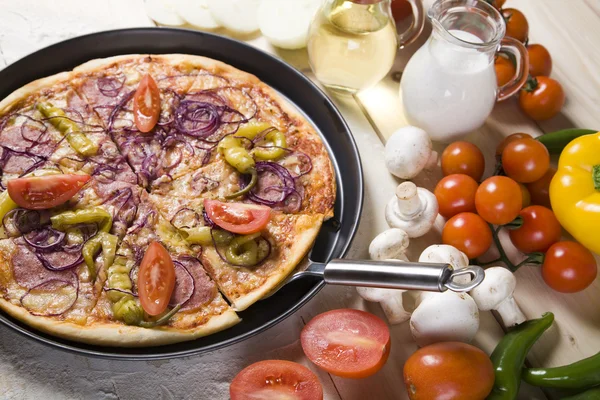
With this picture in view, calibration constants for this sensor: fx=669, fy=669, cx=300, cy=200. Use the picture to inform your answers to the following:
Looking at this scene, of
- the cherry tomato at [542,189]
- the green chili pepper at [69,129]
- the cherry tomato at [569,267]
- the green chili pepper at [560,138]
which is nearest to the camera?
the cherry tomato at [569,267]

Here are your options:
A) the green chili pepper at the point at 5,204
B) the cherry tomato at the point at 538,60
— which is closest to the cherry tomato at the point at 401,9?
the cherry tomato at the point at 538,60

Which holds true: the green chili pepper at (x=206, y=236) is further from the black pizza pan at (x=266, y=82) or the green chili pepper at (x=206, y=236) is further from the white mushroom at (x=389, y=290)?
the white mushroom at (x=389, y=290)

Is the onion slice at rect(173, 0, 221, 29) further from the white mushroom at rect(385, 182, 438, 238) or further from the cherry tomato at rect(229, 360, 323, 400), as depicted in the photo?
the cherry tomato at rect(229, 360, 323, 400)

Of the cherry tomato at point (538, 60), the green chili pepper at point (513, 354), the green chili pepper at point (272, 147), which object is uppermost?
the green chili pepper at point (272, 147)

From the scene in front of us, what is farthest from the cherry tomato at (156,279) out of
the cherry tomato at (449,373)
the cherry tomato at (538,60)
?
the cherry tomato at (538,60)

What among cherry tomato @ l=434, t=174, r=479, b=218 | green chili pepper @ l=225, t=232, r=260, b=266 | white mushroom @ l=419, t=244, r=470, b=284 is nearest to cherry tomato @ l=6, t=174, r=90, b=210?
green chili pepper @ l=225, t=232, r=260, b=266

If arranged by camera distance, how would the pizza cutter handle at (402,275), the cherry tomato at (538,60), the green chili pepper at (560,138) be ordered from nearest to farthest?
the pizza cutter handle at (402,275), the green chili pepper at (560,138), the cherry tomato at (538,60)

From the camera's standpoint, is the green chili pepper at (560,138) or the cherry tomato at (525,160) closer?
the cherry tomato at (525,160)

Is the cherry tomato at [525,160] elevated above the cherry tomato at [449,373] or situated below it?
above
